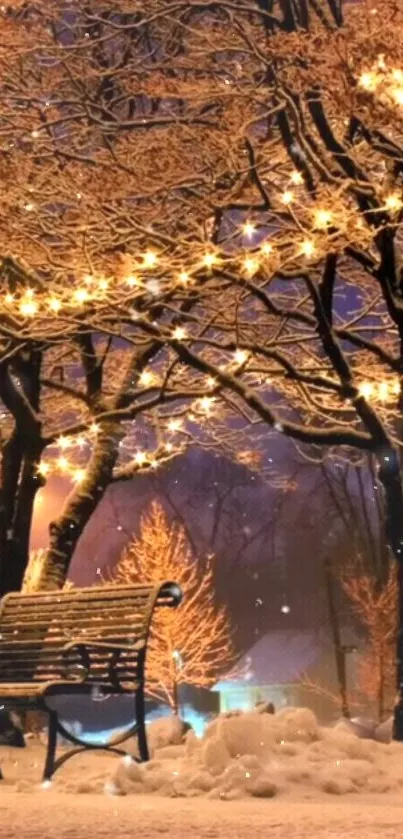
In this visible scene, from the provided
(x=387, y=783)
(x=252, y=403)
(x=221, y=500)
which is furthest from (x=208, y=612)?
(x=387, y=783)

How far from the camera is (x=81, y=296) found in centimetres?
1002

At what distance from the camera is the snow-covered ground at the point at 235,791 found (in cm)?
541

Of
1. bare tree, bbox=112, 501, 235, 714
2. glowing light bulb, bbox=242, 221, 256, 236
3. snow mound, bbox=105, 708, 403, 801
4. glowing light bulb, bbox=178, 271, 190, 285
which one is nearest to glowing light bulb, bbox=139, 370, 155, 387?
glowing light bulb, bbox=242, 221, 256, 236

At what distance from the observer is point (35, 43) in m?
11.0

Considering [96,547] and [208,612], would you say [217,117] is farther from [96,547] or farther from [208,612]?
[96,547]

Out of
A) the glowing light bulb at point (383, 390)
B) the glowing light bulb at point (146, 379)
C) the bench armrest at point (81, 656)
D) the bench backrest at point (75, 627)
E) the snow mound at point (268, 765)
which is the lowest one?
the snow mound at point (268, 765)

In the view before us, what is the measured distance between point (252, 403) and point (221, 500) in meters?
31.1

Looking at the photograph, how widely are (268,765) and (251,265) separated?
443cm

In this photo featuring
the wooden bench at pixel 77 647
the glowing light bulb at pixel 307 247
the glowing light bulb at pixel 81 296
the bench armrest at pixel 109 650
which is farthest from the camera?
the glowing light bulb at pixel 81 296

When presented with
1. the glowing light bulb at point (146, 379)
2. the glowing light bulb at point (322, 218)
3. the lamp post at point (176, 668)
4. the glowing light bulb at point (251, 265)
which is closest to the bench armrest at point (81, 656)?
the glowing light bulb at point (251, 265)

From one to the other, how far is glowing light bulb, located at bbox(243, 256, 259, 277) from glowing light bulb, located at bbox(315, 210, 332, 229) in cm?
70

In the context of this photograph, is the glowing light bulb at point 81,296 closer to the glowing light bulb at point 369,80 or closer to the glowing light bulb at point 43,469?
the glowing light bulb at point 43,469

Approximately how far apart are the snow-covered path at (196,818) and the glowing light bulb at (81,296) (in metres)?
4.54

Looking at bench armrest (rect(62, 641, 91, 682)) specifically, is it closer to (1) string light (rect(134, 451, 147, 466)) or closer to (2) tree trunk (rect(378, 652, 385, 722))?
(1) string light (rect(134, 451, 147, 466))
